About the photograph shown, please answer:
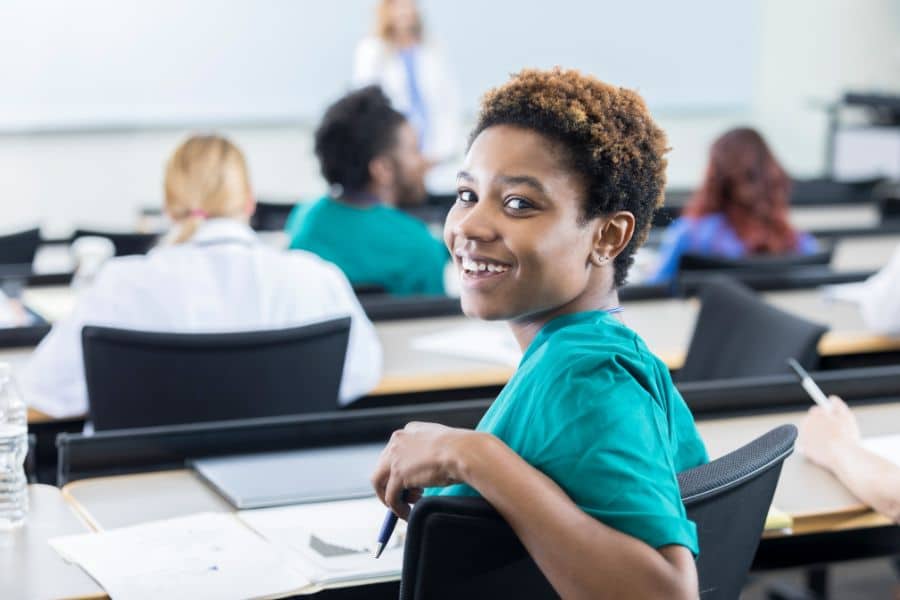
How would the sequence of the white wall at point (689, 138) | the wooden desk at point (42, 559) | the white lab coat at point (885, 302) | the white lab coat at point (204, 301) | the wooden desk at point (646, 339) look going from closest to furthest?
1. the wooden desk at point (42, 559)
2. the white lab coat at point (204, 301)
3. the wooden desk at point (646, 339)
4. the white lab coat at point (885, 302)
5. the white wall at point (689, 138)

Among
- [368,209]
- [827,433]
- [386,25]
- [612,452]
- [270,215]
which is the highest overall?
→ [386,25]

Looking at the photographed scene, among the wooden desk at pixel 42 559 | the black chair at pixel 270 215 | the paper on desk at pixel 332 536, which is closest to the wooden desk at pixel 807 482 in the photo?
the paper on desk at pixel 332 536

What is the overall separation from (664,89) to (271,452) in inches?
307

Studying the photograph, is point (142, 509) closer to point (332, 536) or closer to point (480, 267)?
point (332, 536)

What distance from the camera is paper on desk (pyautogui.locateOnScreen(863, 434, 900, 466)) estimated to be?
6.81 feet

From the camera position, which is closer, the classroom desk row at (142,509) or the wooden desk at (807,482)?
the classroom desk row at (142,509)

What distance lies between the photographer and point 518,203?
1354 millimetres

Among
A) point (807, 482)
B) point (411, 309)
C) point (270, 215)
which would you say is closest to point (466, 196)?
point (807, 482)

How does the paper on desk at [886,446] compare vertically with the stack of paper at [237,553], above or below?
above

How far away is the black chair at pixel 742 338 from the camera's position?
266 centimetres

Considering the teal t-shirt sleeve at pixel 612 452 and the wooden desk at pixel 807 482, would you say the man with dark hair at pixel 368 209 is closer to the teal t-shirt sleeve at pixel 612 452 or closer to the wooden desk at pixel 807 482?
the wooden desk at pixel 807 482

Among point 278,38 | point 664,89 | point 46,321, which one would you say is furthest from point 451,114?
point 46,321

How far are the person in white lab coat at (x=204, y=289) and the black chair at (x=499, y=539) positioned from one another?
1297 mm

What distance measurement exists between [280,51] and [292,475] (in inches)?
259
